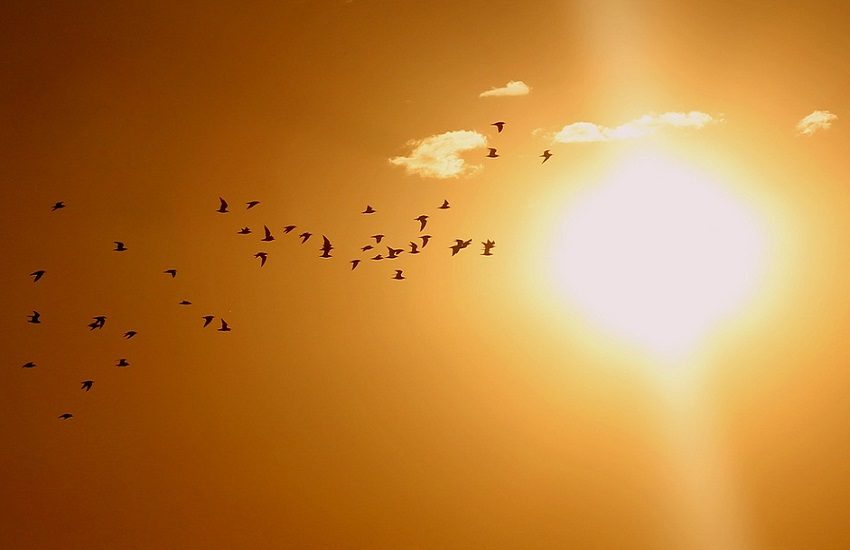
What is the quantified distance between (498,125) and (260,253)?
302 inches

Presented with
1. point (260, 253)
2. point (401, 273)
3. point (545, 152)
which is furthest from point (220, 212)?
point (545, 152)

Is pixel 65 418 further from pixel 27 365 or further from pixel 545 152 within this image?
pixel 545 152

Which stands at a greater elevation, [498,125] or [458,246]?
[498,125]

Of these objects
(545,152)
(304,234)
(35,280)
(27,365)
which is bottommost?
(27,365)

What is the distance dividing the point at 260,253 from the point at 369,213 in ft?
10.9

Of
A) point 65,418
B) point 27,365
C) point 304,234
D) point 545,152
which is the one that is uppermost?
point 545,152

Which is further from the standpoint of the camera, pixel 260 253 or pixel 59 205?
pixel 260 253

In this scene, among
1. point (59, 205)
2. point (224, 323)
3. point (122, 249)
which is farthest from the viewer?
point (224, 323)

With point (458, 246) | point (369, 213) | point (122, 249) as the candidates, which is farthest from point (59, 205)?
point (458, 246)

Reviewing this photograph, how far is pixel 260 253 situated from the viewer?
82.1ft

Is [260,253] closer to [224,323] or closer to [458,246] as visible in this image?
[224,323]

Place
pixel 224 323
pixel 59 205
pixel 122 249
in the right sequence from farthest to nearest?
pixel 224 323, pixel 122 249, pixel 59 205

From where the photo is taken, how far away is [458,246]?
2495 cm

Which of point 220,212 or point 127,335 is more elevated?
point 220,212
